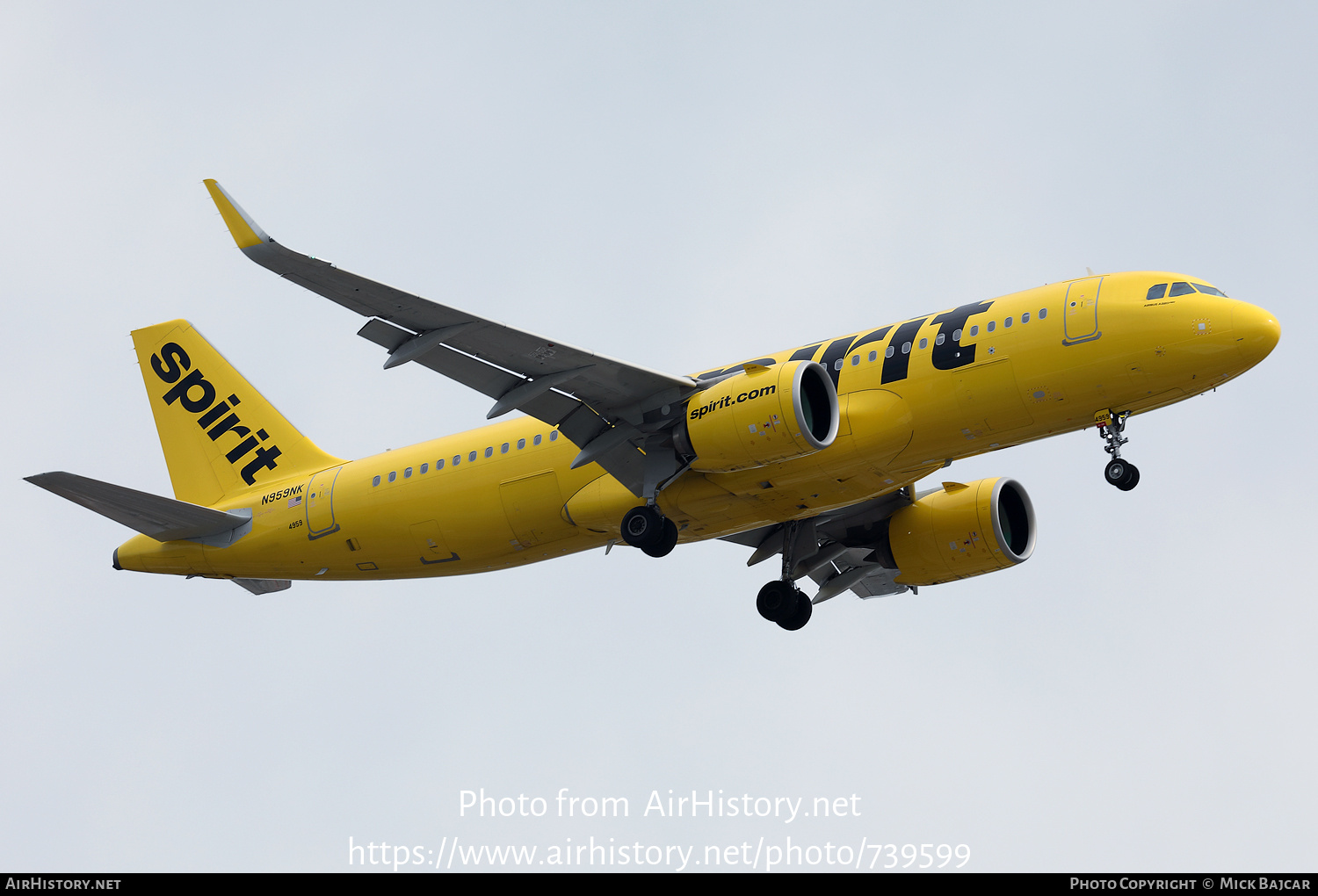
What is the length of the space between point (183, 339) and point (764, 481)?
58.6 ft

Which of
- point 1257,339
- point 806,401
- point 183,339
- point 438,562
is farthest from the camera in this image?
point 183,339

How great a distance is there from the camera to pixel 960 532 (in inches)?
1361

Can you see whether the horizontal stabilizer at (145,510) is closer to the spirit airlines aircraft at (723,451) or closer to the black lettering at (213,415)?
the spirit airlines aircraft at (723,451)

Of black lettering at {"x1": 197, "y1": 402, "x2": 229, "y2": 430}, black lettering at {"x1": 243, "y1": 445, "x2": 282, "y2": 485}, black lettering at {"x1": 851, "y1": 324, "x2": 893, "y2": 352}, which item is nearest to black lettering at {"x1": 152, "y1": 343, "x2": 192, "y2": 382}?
black lettering at {"x1": 197, "y1": 402, "x2": 229, "y2": 430}

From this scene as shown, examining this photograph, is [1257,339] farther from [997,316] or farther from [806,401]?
[806,401]

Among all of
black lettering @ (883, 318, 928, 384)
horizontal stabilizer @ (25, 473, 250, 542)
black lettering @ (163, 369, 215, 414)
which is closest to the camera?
black lettering @ (883, 318, 928, 384)

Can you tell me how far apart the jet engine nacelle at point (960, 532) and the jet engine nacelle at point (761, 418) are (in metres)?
7.52

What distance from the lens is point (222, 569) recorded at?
34.8 metres

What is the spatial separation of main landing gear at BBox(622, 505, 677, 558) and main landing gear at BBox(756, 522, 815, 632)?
19.1ft

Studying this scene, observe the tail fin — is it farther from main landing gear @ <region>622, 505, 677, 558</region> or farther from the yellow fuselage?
main landing gear @ <region>622, 505, 677, 558</region>

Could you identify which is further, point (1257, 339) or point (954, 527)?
point (954, 527)

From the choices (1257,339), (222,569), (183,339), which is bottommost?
(222,569)

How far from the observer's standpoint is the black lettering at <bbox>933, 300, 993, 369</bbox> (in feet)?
92.7

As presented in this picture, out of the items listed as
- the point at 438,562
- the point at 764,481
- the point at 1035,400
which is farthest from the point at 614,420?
the point at 1035,400
